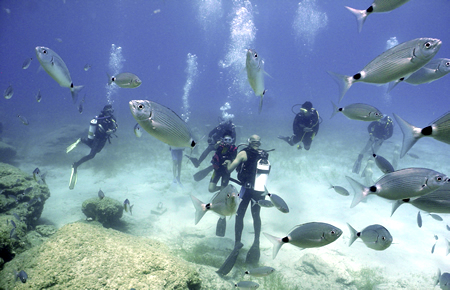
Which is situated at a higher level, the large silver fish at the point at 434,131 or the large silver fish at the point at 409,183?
the large silver fish at the point at 434,131

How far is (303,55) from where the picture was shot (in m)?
136

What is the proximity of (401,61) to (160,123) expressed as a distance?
2.34 meters

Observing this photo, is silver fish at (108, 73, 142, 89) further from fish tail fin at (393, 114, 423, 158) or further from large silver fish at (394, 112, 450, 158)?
large silver fish at (394, 112, 450, 158)

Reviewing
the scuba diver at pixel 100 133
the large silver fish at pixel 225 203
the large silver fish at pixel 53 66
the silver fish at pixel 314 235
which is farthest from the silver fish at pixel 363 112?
the scuba diver at pixel 100 133

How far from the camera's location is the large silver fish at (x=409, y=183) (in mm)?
1808

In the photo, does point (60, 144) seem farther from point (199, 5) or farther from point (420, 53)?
point (199, 5)

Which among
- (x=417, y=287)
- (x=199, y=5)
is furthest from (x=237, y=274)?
(x=199, y=5)

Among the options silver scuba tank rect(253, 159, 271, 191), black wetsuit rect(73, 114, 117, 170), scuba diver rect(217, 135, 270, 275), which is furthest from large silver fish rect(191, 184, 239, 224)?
black wetsuit rect(73, 114, 117, 170)

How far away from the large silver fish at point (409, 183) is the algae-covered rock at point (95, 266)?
2687 millimetres

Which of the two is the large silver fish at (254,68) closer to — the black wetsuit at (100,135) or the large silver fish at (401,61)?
the large silver fish at (401,61)

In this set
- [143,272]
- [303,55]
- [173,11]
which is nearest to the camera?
[143,272]

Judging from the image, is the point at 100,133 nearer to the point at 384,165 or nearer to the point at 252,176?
the point at 252,176

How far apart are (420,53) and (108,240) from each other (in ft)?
14.3

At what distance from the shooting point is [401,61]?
6.19 feet
